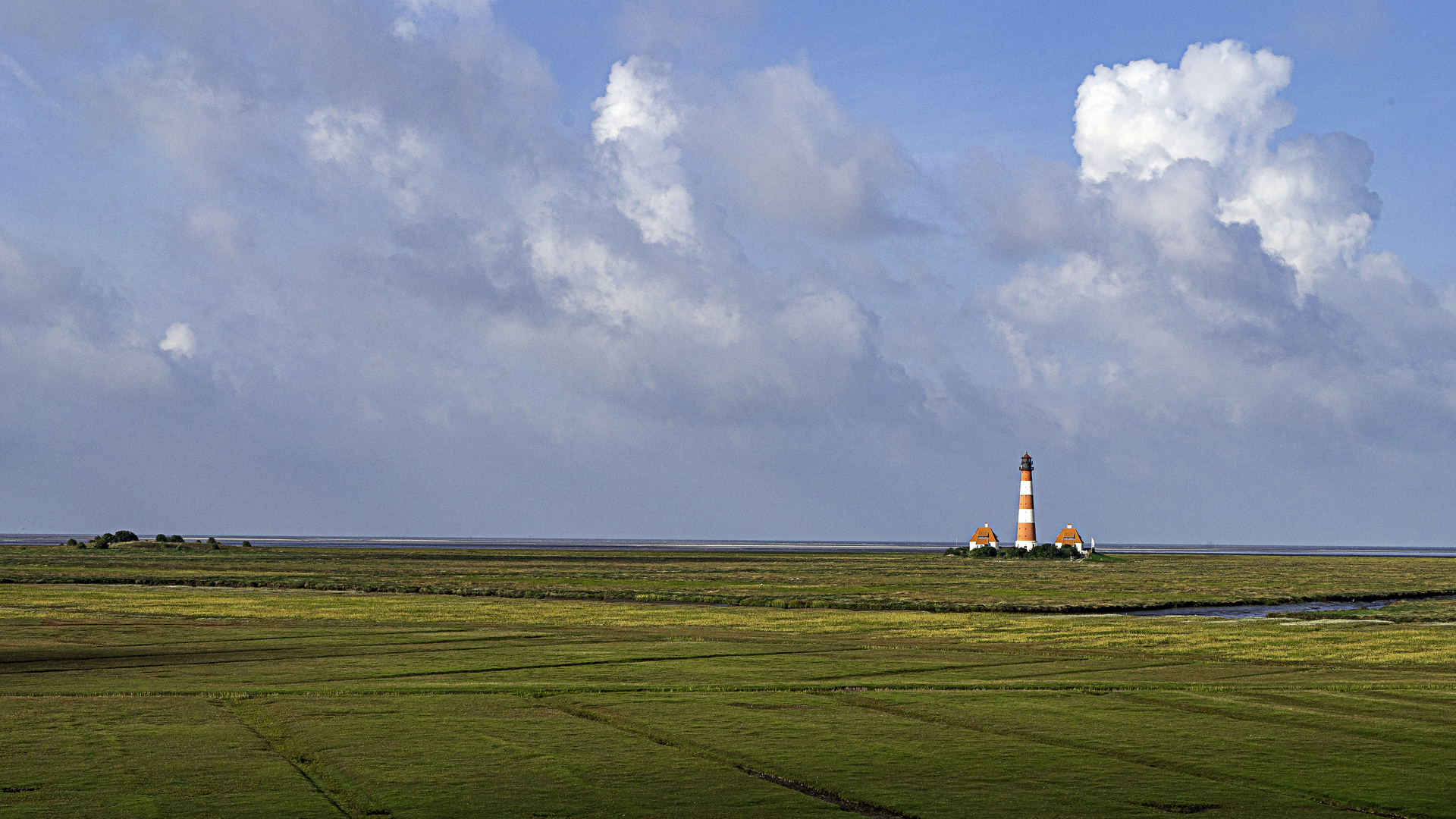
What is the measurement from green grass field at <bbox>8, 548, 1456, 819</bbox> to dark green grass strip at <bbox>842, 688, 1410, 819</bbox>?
3.0 inches

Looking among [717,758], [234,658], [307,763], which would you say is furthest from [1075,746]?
[234,658]

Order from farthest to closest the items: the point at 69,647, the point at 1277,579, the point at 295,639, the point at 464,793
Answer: the point at 1277,579 → the point at 295,639 → the point at 69,647 → the point at 464,793

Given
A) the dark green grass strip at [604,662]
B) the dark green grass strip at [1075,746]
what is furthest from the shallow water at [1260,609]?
the dark green grass strip at [1075,746]

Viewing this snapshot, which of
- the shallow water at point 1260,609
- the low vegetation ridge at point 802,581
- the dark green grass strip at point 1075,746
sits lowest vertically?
the dark green grass strip at point 1075,746

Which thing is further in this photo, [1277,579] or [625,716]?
[1277,579]

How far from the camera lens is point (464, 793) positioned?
1454 centimetres

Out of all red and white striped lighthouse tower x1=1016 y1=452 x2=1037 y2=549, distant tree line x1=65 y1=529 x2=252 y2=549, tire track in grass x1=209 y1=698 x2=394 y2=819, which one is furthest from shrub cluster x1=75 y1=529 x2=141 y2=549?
tire track in grass x1=209 y1=698 x2=394 y2=819

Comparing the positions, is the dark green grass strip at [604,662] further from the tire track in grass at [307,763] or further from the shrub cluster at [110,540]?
the shrub cluster at [110,540]

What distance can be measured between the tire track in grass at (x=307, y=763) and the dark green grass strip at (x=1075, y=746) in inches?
385

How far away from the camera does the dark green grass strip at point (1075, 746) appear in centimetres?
1458

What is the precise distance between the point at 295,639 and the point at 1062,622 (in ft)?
90.4

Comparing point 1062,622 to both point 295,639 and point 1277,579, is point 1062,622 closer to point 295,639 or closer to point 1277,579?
point 295,639

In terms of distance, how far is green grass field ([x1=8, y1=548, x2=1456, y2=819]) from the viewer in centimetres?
1457

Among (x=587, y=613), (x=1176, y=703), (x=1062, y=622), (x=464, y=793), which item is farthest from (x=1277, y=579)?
(x=464, y=793)
